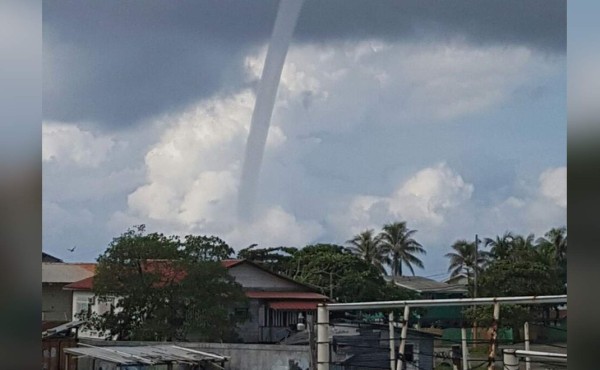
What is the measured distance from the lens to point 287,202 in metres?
2.65

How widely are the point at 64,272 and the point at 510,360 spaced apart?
4.54ft

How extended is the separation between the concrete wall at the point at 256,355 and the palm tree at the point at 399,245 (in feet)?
1.33

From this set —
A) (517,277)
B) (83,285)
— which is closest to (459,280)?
(517,277)

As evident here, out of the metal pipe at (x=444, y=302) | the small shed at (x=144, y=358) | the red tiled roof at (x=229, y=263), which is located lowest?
the small shed at (x=144, y=358)

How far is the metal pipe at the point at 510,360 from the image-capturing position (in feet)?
7.46

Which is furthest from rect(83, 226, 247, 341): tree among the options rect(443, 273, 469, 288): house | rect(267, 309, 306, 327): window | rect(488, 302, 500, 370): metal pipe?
rect(488, 302, 500, 370): metal pipe

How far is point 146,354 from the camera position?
2.70 m

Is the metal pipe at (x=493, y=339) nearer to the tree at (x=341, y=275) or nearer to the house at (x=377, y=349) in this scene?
the house at (x=377, y=349)

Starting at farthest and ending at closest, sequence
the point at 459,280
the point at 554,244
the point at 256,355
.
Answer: the point at 256,355 < the point at 459,280 < the point at 554,244

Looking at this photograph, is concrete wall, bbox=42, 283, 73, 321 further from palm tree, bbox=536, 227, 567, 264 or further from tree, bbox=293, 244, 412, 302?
palm tree, bbox=536, 227, 567, 264

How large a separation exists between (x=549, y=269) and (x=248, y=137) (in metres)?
1.02

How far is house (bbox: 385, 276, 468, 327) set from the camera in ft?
8.25

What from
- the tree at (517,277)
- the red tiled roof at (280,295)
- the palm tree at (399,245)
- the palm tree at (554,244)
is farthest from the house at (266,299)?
the palm tree at (554,244)

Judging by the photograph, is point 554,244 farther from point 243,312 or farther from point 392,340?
point 243,312
